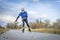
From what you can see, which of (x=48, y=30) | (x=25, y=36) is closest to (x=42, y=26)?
(x=48, y=30)

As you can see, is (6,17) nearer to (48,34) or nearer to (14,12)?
(14,12)

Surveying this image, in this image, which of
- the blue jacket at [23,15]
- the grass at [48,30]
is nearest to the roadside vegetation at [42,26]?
the grass at [48,30]

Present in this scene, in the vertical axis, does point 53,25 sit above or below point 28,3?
below

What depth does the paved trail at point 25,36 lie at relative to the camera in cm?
203

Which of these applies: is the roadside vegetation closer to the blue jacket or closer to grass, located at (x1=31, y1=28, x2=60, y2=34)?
grass, located at (x1=31, y1=28, x2=60, y2=34)

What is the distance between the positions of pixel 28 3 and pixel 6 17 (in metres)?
0.40

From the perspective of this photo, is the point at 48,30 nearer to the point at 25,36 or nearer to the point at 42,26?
the point at 42,26

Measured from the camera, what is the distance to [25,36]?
2.04 m

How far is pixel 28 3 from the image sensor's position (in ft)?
→ 6.81

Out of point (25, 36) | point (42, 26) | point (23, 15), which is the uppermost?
point (23, 15)

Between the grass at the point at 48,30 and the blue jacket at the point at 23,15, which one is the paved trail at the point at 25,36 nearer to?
the grass at the point at 48,30

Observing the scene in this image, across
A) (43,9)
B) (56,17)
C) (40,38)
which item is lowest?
(40,38)

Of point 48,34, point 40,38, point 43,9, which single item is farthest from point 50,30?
point 43,9

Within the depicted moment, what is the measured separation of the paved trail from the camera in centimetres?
203
